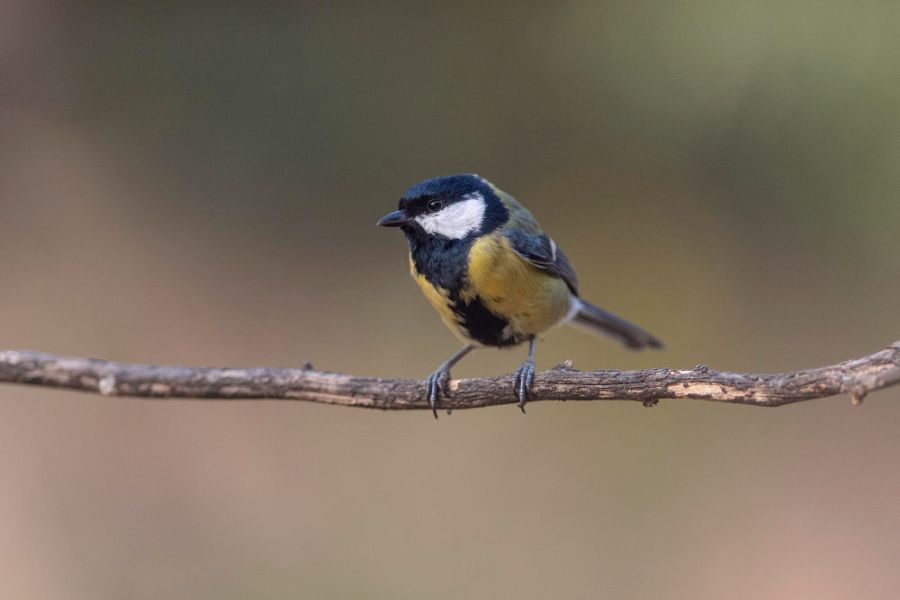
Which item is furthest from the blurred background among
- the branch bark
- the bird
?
the branch bark

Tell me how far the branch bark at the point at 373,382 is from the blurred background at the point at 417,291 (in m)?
1.77

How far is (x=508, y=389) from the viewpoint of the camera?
2.06m

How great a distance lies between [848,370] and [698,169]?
9.43 ft

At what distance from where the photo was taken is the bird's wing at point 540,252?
271cm

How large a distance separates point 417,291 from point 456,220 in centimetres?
174

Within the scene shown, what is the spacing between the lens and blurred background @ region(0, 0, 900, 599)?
3.54m

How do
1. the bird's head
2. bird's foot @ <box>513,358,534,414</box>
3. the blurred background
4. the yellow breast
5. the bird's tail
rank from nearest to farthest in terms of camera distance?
1. bird's foot @ <box>513,358,534,414</box>
2. the yellow breast
3. the bird's head
4. the bird's tail
5. the blurred background

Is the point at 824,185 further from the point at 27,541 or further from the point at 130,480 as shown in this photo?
the point at 27,541

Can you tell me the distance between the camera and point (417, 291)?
4.41m

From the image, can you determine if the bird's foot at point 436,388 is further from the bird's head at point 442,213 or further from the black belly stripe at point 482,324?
the bird's head at point 442,213

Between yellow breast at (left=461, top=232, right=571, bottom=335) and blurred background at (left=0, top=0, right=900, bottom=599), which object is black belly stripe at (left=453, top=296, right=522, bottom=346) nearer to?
yellow breast at (left=461, top=232, right=571, bottom=335)

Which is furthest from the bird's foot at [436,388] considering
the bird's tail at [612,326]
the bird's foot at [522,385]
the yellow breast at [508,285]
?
the bird's tail at [612,326]

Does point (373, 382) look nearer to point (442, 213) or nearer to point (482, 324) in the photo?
point (482, 324)

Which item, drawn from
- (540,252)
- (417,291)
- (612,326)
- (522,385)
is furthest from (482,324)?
(417,291)
